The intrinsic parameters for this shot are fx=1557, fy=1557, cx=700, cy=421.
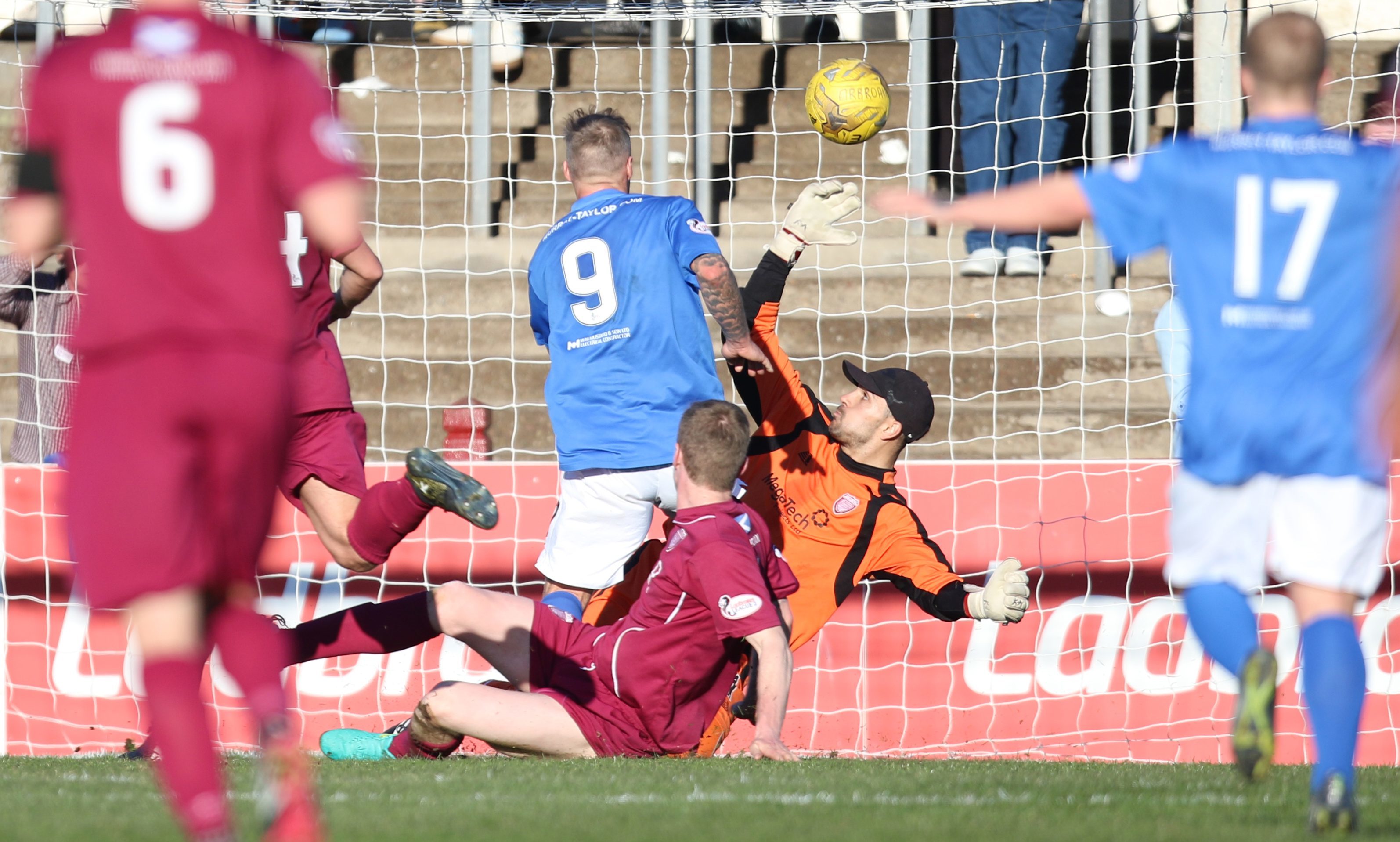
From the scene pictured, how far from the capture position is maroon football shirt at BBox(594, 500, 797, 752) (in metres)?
4.75

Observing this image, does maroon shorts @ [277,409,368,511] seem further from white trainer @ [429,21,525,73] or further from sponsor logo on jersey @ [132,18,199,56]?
white trainer @ [429,21,525,73]

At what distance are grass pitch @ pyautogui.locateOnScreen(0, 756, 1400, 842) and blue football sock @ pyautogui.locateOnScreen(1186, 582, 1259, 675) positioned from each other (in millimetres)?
376

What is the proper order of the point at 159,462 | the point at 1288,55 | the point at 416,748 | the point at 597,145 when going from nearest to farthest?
the point at 159,462 → the point at 1288,55 → the point at 416,748 → the point at 597,145

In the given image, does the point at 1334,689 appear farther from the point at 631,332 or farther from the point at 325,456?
the point at 325,456

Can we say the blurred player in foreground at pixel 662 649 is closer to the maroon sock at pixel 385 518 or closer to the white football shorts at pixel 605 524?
the maroon sock at pixel 385 518

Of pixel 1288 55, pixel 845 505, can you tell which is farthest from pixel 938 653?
pixel 1288 55

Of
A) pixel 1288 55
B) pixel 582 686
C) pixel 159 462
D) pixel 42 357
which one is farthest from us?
pixel 42 357

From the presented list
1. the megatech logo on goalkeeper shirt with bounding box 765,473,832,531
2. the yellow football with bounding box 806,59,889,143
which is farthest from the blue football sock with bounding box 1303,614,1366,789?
the yellow football with bounding box 806,59,889,143

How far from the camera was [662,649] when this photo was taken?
4.91 metres

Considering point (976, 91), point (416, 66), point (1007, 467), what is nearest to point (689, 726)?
point (1007, 467)

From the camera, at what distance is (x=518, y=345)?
9.56 m

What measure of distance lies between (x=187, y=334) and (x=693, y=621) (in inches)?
99.3

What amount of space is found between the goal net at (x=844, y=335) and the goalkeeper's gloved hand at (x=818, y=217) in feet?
4.59

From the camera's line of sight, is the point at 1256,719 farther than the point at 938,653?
No
